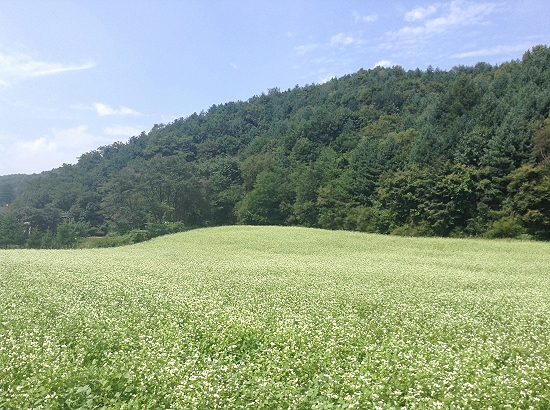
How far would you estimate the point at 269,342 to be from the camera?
340 inches

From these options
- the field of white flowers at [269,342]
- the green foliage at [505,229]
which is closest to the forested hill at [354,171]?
the green foliage at [505,229]

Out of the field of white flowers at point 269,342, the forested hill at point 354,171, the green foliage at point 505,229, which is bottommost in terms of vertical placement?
the field of white flowers at point 269,342

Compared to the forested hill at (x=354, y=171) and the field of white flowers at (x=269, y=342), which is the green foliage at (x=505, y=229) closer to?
the forested hill at (x=354, y=171)

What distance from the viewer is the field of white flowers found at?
242 inches

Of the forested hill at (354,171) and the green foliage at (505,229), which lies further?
the forested hill at (354,171)

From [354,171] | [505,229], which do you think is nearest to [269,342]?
[505,229]

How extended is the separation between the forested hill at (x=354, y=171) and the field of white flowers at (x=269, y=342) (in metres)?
35.1

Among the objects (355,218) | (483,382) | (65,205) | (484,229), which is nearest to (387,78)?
(355,218)

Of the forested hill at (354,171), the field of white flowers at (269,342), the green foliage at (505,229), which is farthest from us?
the forested hill at (354,171)

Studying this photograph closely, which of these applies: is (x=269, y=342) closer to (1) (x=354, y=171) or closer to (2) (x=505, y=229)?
(2) (x=505, y=229)

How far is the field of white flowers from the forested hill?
115 ft

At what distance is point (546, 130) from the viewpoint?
158 feet

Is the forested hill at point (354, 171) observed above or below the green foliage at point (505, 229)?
above

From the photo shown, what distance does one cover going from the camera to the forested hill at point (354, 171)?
49375 millimetres
